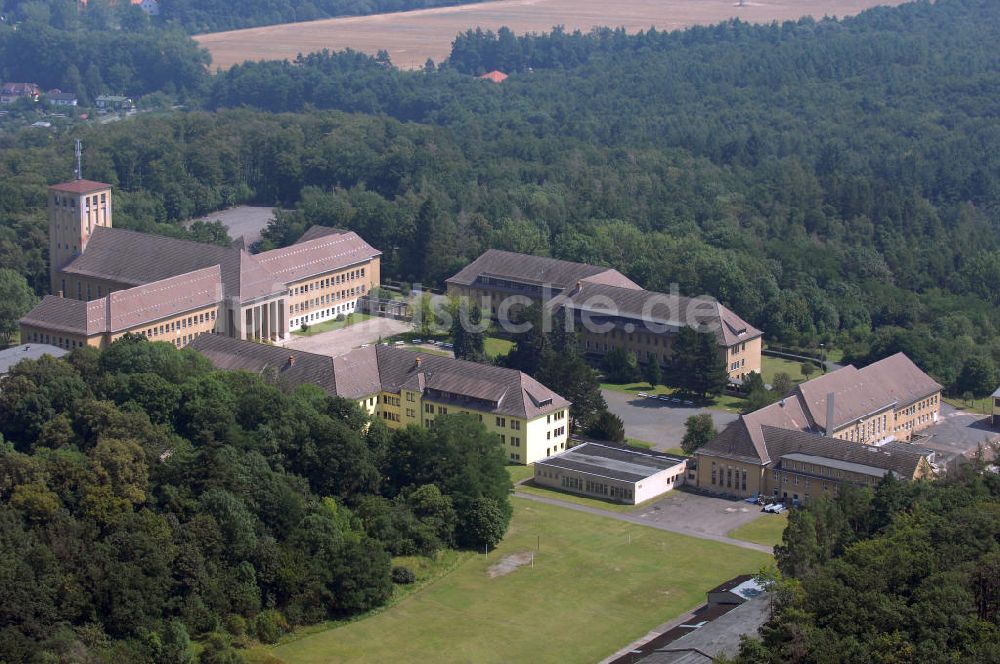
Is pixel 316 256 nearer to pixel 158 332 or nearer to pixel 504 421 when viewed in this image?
pixel 158 332

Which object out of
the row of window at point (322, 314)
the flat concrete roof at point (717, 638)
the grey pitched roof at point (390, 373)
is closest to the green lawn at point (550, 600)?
the flat concrete roof at point (717, 638)

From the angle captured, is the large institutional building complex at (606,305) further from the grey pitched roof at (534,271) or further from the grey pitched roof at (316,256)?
the grey pitched roof at (316,256)

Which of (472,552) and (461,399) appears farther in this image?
(461,399)

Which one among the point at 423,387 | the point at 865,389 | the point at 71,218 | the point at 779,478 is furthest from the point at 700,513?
the point at 71,218

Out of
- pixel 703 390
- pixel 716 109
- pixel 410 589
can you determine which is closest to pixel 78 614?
pixel 410 589

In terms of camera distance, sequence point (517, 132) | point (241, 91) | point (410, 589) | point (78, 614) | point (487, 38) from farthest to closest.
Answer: point (487, 38)
point (241, 91)
point (517, 132)
point (410, 589)
point (78, 614)

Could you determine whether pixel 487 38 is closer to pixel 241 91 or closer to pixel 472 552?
pixel 241 91
